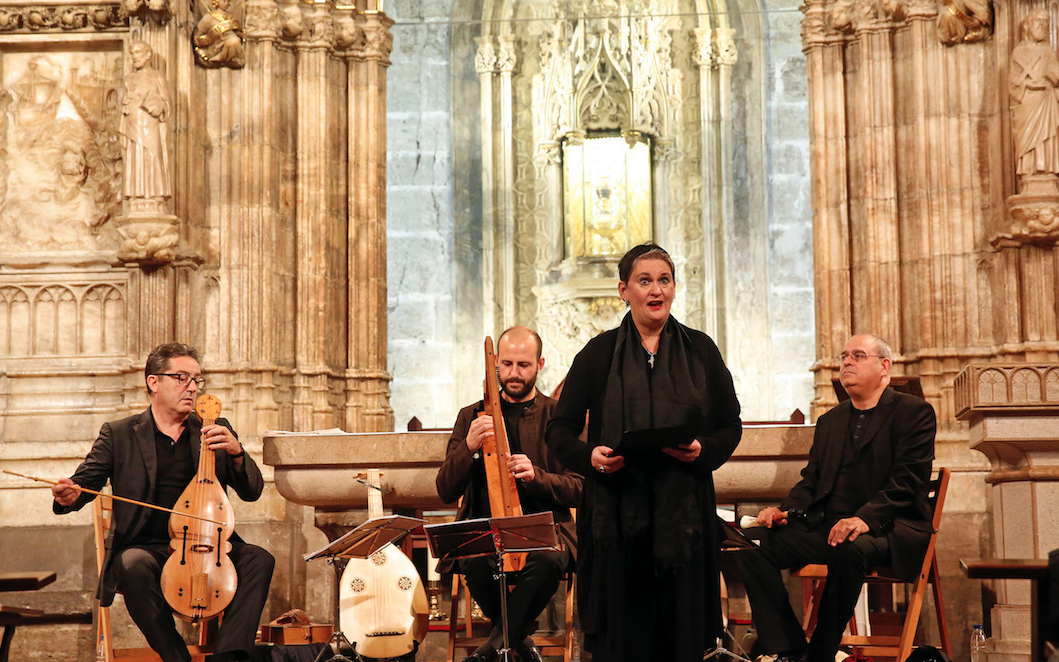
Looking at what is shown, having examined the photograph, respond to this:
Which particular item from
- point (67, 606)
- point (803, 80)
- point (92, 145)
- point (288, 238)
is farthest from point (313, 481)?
point (803, 80)

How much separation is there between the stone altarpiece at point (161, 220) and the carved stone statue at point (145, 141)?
1cm

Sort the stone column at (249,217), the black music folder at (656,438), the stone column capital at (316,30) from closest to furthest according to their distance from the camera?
the black music folder at (656,438) → the stone column at (249,217) → the stone column capital at (316,30)

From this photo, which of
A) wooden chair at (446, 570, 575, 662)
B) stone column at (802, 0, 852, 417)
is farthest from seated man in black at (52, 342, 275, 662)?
stone column at (802, 0, 852, 417)

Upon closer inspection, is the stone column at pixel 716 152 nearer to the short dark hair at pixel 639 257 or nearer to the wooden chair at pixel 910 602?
the wooden chair at pixel 910 602

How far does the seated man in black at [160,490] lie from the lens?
512 centimetres

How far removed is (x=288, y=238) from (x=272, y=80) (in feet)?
3.39

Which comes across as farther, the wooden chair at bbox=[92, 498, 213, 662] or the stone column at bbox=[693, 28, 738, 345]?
the stone column at bbox=[693, 28, 738, 345]

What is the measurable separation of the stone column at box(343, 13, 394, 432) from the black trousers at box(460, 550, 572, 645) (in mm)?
3934

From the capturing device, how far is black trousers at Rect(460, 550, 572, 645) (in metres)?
5.17

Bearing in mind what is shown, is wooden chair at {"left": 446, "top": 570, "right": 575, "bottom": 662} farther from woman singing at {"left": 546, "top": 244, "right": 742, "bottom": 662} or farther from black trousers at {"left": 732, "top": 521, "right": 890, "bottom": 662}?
woman singing at {"left": 546, "top": 244, "right": 742, "bottom": 662}

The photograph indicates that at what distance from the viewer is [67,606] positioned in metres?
7.73

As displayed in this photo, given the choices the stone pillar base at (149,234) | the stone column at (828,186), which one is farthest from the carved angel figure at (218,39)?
the stone column at (828,186)

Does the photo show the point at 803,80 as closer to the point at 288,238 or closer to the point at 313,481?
the point at 288,238

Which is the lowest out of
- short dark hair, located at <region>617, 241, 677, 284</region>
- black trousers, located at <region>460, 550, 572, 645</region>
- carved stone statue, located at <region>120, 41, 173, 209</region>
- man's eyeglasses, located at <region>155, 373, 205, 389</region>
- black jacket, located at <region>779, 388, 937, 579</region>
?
black trousers, located at <region>460, 550, 572, 645</region>
